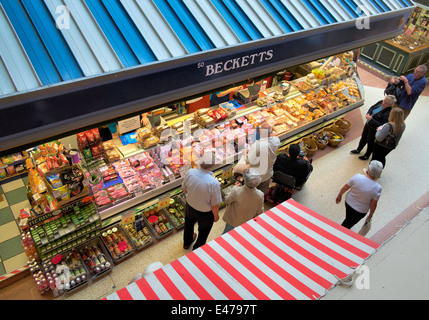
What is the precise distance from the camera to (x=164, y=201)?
218 inches

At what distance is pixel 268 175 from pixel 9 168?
5021 mm

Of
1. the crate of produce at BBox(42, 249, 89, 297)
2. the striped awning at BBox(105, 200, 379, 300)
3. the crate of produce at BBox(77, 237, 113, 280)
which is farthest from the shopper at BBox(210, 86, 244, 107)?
the striped awning at BBox(105, 200, 379, 300)

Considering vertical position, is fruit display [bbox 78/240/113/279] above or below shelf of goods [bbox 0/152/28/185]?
below

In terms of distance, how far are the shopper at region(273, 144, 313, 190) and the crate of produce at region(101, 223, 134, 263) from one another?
296cm

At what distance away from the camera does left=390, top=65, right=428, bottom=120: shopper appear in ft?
24.5

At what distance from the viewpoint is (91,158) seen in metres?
5.07

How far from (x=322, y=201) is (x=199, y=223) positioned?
Result: 3.06m

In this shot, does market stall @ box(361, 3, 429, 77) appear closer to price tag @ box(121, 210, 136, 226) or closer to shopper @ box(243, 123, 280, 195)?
shopper @ box(243, 123, 280, 195)

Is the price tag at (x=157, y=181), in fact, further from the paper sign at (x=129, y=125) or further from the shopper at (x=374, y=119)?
the shopper at (x=374, y=119)

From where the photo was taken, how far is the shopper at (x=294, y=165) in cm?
539

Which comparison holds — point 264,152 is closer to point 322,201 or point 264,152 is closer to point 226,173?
point 226,173

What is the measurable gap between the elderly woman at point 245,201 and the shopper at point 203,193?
7.8 inches
